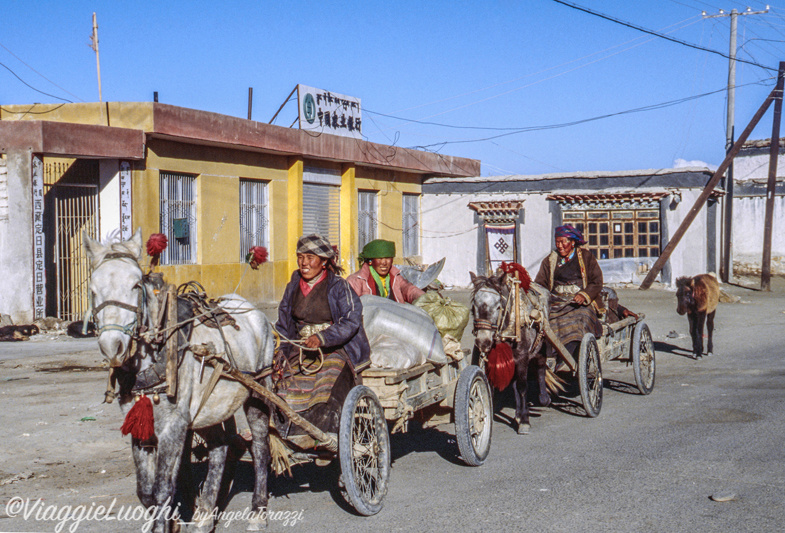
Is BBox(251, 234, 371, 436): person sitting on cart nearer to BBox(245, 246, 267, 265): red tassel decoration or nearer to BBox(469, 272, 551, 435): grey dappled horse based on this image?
BBox(245, 246, 267, 265): red tassel decoration

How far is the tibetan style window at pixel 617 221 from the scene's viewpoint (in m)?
23.5

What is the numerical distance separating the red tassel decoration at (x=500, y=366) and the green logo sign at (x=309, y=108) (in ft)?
48.0

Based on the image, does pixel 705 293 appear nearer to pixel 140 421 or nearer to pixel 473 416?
A: pixel 473 416

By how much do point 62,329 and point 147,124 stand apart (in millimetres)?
4265

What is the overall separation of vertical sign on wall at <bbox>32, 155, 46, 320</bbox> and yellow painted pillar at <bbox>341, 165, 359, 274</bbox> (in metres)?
9.66

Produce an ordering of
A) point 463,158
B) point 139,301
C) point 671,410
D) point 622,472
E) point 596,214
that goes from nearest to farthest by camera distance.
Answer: point 139,301, point 622,472, point 671,410, point 596,214, point 463,158

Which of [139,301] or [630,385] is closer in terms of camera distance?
[139,301]

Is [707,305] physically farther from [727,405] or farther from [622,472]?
[622,472]

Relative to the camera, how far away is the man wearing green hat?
7355 mm

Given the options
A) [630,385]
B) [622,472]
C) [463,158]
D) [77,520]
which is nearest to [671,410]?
[630,385]

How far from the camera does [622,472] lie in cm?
591

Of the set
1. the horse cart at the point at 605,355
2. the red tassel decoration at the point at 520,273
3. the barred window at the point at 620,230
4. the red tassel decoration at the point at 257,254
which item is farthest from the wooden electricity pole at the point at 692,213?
the red tassel decoration at the point at 257,254

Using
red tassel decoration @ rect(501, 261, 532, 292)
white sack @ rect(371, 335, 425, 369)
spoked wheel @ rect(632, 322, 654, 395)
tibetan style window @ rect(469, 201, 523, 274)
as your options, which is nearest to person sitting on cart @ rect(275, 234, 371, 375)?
white sack @ rect(371, 335, 425, 369)

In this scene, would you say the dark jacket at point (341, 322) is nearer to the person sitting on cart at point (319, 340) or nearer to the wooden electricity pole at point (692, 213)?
the person sitting on cart at point (319, 340)
